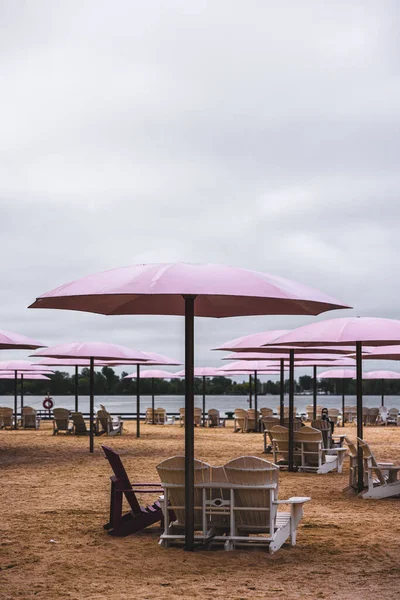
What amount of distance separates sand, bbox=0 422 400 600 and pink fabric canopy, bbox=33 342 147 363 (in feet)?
20.1

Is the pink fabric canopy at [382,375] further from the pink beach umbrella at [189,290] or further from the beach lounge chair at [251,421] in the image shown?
the pink beach umbrella at [189,290]

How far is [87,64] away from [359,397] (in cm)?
818

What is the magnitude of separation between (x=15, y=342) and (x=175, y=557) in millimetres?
10632

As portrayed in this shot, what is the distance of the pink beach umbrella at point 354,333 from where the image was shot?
11.1m

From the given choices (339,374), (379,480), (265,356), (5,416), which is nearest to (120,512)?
(379,480)

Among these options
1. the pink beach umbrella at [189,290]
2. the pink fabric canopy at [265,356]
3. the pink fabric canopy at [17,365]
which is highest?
the pink beach umbrella at [189,290]

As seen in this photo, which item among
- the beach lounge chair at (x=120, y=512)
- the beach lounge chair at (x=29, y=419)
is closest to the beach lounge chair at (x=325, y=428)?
the beach lounge chair at (x=120, y=512)

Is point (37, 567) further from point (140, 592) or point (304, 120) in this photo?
point (304, 120)

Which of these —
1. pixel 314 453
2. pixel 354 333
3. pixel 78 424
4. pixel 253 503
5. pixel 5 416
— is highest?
pixel 354 333

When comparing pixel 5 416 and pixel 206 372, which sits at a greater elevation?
pixel 206 372

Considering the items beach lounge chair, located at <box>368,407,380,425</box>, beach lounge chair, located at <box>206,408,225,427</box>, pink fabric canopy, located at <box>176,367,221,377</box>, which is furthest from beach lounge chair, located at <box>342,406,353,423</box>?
pink fabric canopy, located at <box>176,367,221,377</box>

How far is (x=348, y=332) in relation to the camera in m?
11.3

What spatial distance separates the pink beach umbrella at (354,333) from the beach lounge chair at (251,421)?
Answer: 55.9 ft

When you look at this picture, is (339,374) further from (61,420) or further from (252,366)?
(61,420)
